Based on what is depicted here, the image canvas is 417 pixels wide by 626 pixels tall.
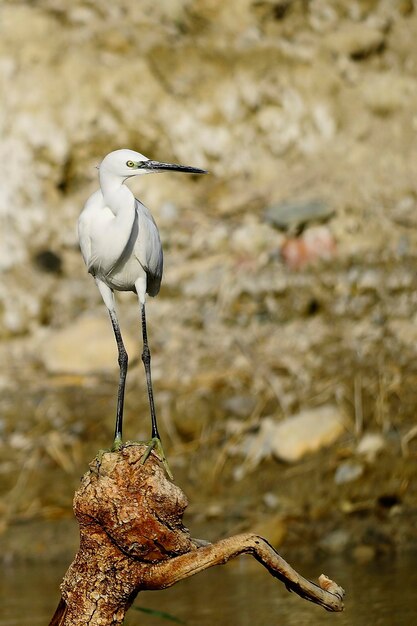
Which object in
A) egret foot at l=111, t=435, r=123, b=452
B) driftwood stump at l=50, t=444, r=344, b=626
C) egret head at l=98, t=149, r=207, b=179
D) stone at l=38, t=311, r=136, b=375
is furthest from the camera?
stone at l=38, t=311, r=136, b=375

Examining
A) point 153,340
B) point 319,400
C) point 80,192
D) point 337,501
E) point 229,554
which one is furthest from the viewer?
point 80,192

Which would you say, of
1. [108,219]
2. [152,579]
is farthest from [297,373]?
[152,579]

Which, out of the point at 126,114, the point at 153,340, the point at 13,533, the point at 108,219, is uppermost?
the point at 126,114

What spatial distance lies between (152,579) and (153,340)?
22.3 feet

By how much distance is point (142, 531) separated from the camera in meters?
4.80

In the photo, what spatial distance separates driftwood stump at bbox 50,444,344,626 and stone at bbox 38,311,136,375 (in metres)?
6.01

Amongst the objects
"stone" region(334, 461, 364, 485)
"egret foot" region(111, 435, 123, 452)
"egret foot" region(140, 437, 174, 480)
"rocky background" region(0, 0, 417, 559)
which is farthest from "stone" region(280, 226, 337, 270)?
"egret foot" region(140, 437, 174, 480)

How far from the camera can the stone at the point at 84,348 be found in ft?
36.7

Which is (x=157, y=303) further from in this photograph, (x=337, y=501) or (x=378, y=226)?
(x=337, y=501)

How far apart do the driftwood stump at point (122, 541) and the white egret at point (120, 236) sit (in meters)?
0.42

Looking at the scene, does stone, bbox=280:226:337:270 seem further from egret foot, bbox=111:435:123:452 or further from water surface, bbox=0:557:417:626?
egret foot, bbox=111:435:123:452

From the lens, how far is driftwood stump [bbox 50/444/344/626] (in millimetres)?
4797

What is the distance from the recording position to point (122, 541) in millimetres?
4832

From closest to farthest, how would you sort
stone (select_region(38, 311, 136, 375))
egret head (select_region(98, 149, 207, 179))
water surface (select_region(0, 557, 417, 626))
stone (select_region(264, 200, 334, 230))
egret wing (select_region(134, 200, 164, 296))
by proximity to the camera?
egret head (select_region(98, 149, 207, 179)) < egret wing (select_region(134, 200, 164, 296)) < water surface (select_region(0, 557, 417, 626)) < stone (select_region(38, 311, 136, 375)) < stone (select_region(264, 200, 334, 230))
